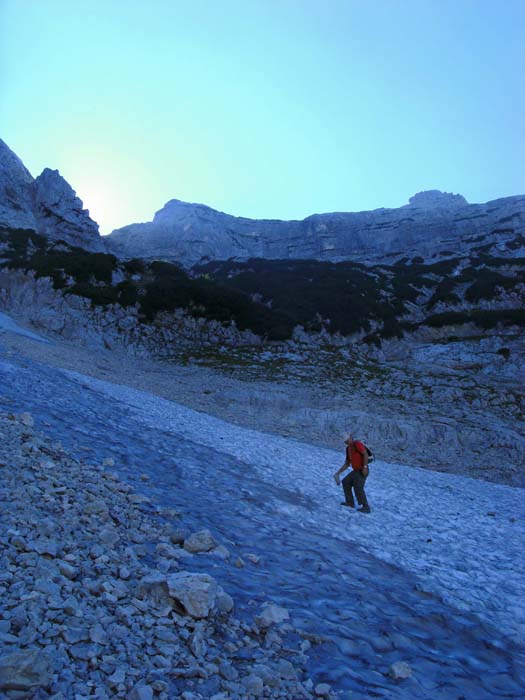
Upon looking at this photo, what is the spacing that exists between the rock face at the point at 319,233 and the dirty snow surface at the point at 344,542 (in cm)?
8554

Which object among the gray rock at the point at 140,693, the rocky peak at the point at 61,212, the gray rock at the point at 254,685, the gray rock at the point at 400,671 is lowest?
the gray rock at the point at 400,671

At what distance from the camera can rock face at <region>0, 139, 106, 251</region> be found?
7338 cm

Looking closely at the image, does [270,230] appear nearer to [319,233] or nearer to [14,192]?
[319,233]

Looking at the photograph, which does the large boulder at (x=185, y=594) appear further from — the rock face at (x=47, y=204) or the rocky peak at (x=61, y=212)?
the rocky peak at (x=61, y=212)

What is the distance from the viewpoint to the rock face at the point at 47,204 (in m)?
73.4

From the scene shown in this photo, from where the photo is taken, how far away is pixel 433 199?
541 ft

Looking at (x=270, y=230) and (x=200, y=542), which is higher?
(x=270, y=230)

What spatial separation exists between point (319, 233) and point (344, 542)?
388 feet

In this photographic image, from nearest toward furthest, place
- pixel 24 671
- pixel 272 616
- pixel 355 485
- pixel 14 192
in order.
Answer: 1. pixel 24 671
2. pixel 272 616
3. pixel 355 485
4. pixel 14 192

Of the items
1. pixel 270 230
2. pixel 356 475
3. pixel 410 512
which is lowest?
pixel 410 512

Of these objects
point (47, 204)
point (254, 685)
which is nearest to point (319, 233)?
point (47, 204)

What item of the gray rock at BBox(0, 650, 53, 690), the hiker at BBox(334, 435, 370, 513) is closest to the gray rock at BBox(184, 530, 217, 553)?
the gray rock at BBox(0, 650, 53, 690)

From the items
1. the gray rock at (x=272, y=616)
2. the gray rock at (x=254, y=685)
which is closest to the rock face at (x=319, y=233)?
the gray rock at (x=272, y=616)

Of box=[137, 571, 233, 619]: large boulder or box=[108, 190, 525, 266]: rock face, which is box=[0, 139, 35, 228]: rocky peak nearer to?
box=[108, 190, 525, 266]: rock face
